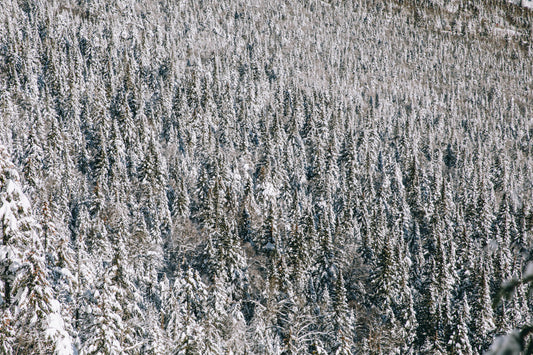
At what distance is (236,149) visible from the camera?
11844 cm

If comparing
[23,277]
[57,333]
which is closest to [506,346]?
[23,277]

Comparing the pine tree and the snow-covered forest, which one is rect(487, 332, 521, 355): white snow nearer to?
the snow-covered forest

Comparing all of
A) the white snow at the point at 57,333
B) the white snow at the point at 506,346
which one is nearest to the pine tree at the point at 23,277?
the white snow at the point at 57,333

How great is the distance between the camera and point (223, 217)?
69438 mm

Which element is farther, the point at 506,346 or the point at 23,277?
the point at 23,277

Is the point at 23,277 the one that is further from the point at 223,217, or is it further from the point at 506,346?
the point at 223,217

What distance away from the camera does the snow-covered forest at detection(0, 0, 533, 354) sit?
25.9 metres

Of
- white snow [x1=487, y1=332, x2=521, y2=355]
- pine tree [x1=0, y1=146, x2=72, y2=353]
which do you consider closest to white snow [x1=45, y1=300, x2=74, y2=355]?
pine tree [x1=0, y1=146, x2=72, y2=353]

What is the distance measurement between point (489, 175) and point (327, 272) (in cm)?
9332

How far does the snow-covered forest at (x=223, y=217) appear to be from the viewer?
2594 centimetres

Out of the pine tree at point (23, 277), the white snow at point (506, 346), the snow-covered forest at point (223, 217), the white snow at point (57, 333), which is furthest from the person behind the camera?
the snow-covered forest at point (223, 217)

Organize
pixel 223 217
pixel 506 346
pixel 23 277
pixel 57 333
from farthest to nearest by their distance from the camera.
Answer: pixel 223 217 → pixel 57 333 → pixel 23 277 → pixel 506 346

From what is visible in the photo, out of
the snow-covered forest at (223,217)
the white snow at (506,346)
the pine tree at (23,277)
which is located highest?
the white snow at (506,346)

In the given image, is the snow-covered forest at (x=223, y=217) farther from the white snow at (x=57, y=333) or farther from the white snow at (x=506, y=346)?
the white snow at (x=506, y=346)
